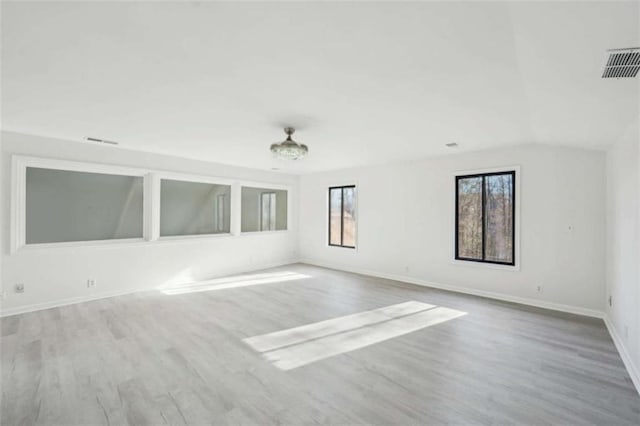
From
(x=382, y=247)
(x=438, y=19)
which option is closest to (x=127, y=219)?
(x=382, y=247)

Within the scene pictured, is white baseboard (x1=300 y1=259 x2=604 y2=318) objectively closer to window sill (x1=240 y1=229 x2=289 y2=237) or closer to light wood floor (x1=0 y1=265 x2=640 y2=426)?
light wood floor (x1=0 y1=265 x2=640 y2=426)

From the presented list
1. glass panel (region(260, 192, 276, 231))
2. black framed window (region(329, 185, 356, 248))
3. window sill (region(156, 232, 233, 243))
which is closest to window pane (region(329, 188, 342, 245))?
black framed window (region(329, 185, 356, 248))

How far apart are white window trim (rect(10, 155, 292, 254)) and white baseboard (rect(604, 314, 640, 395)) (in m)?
6.54

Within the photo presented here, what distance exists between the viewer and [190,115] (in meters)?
3.39

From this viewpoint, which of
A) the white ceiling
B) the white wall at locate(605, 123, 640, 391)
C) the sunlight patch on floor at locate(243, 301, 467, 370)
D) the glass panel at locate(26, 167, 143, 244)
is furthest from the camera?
the glass panel at locate(26, 167, 143, 244)

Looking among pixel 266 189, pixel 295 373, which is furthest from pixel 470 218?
pixel 266 189

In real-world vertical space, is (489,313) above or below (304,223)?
below

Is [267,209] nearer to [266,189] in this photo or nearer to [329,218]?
[266,189]

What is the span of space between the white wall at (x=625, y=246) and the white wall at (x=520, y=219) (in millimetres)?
277

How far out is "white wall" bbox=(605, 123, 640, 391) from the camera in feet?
8.55

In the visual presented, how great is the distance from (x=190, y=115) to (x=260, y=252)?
4.59 metres

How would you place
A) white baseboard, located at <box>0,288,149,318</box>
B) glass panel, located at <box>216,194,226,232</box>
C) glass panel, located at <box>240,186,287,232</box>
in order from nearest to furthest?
white baseboard, located at <box>0,288,149,318</box> < glass panel, located at <box>216,194,226,232</box> < glass panel, located at <box>240,186,287,232</box>

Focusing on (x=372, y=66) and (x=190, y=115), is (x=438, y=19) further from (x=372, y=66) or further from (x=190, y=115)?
(x=190, y=115)

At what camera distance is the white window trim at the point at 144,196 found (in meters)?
4.09
